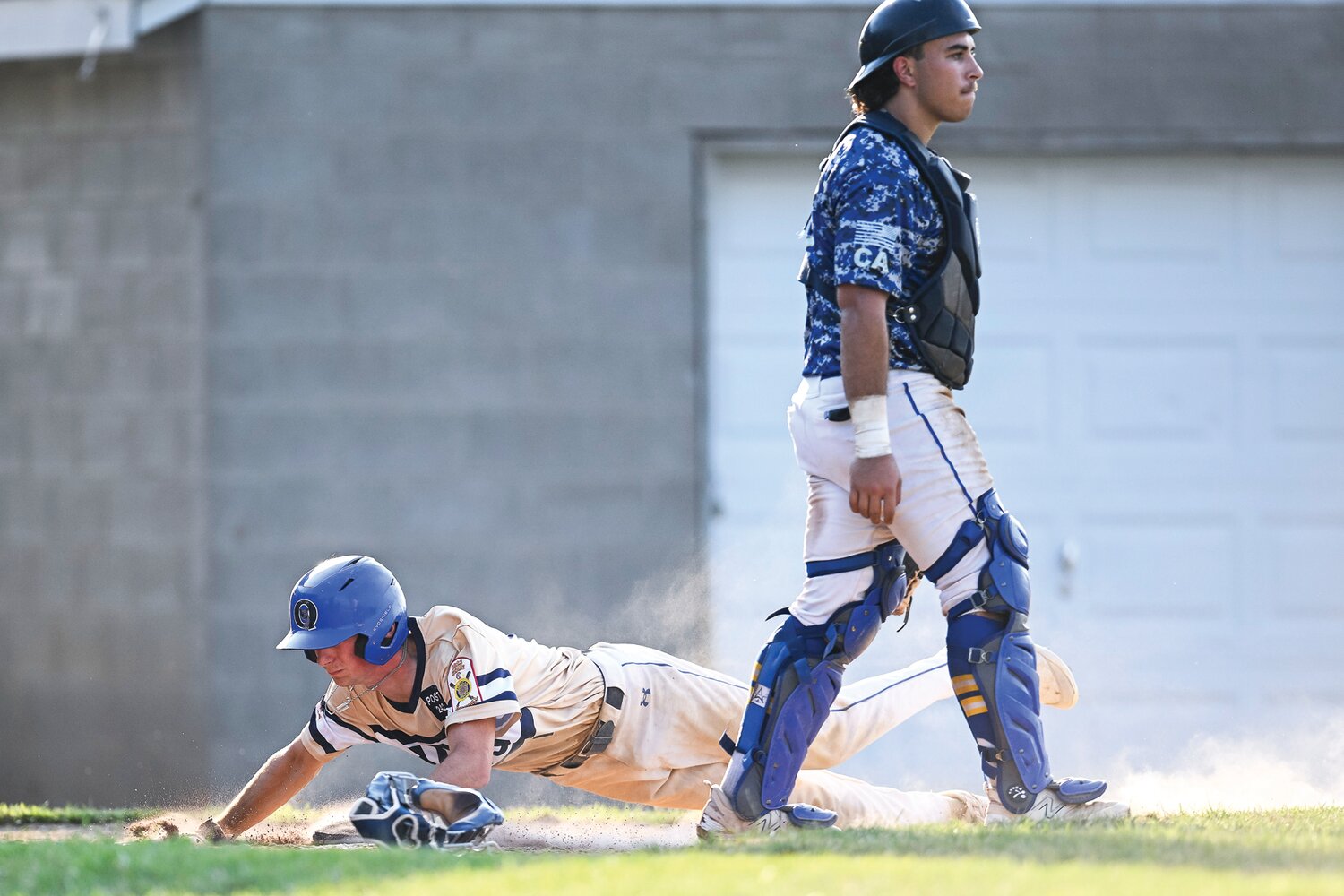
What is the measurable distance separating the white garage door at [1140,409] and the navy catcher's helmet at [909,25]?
392cm

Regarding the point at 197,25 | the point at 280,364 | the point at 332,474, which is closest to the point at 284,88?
the point at 197,25

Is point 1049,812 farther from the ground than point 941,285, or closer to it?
closer to it

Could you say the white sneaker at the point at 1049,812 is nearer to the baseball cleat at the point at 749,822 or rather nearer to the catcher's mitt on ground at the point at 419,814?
the baseball cleat at the point at 749,822

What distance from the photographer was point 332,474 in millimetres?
8164

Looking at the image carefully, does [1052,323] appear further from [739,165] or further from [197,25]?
[197,25]

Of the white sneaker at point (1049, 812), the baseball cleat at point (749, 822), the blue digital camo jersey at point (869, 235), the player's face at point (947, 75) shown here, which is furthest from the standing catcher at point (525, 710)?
the player's face at point (947, 75)

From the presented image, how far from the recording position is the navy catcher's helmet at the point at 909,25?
4.34 meters

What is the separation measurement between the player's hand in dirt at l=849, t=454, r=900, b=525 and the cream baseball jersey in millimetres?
1170

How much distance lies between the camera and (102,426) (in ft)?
27.4

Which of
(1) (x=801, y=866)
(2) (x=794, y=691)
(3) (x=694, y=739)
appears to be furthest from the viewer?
(3) (x=694, y=739)

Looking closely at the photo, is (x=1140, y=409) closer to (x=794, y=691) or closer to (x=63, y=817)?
(x=794, y=691)

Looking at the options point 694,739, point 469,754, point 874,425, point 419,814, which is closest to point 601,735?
point 694,739

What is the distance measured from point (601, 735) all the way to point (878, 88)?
7.16ft

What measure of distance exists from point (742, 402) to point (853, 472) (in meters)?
4.16
